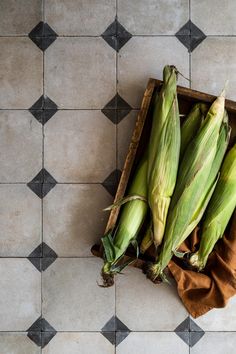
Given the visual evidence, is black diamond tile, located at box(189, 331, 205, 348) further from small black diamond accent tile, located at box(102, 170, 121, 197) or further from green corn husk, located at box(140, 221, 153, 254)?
small black diamond accent tile, located at box(102, 170, 121, 197)

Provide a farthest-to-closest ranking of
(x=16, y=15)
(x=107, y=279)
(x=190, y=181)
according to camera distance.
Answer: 1. (x=16, y=15)
2. (x=107, y=279)
3. (x=190, y=181)

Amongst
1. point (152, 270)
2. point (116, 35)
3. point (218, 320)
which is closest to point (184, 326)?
point (218, 320)

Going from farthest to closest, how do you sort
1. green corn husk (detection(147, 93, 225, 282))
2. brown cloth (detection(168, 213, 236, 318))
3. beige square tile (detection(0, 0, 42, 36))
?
beige square tile (detection(0, 0, 42, 36)) → brown cloth (detection(168, 213, 236, 318)) → green corn husk (detection(147, 93, 225, 282))

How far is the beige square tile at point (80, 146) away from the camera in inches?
73.5

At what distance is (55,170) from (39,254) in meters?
0.37

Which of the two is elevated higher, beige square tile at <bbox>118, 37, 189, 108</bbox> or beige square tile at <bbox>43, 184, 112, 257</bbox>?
beige square tile at <bbox>118, 37, 189, 108</bbox>

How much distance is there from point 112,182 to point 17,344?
2.66ft

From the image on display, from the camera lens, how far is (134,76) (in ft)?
6.12

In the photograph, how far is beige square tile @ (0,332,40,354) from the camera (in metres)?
1.87

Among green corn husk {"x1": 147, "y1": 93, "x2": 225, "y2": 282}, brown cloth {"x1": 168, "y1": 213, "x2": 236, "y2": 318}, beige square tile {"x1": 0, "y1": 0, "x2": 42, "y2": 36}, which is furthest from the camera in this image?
beige square tile {"x1": 0, "y1": 0, "x2": 42, "y2": 36}

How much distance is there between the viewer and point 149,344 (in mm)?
1873

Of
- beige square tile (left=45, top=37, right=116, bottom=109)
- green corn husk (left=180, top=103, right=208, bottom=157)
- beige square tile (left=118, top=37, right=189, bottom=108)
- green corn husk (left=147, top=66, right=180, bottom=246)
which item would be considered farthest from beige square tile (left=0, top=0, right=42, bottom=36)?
green corn husk (left=180, top=103, right=208, bottom=157)

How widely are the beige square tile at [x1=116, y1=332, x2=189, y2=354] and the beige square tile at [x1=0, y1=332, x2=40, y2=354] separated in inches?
14.7

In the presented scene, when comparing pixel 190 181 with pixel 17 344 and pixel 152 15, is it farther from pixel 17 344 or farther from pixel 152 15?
pixel 17 344
